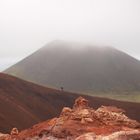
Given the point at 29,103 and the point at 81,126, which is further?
the point at 29,103

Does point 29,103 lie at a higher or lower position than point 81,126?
lower

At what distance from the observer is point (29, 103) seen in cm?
8444

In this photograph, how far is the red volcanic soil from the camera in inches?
2653

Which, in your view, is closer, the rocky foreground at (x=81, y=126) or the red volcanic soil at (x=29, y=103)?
the rocky foreground at (x=81, y=126)

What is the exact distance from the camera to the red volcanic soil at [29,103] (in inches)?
2653

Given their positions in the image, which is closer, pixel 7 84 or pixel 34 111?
pixel 34 111

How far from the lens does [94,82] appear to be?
19775 centimetres

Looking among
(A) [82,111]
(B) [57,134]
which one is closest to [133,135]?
(B) [57,134]

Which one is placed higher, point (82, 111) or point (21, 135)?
point (82, 111)

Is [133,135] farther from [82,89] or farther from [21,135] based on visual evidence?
[82,89]

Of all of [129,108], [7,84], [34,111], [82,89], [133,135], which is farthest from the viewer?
[82,89]

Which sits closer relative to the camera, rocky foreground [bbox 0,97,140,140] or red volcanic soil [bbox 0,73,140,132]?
rocky foreground [bbox 0,97,140,140]

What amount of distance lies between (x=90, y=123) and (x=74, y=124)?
1304 mm

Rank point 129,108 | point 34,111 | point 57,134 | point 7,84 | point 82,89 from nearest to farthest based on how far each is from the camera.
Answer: point 57,134 < point 34,111 < point 7,84 < point 129,108 < point 82,89
